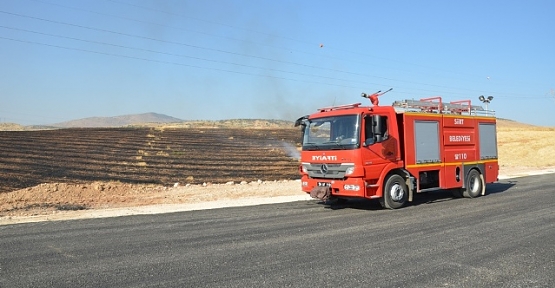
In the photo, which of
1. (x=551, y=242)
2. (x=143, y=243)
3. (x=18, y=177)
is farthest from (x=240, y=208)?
(x=18, y=177)

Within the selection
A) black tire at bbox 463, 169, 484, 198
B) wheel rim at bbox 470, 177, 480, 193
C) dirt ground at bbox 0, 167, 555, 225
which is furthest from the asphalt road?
wheel rim at bbox 470, 177, 480, 193

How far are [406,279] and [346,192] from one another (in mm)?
5884

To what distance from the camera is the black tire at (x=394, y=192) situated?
1197 cm

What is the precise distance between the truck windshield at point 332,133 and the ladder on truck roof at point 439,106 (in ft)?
6.02

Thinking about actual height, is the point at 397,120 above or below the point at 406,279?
above

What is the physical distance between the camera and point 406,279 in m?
5.73

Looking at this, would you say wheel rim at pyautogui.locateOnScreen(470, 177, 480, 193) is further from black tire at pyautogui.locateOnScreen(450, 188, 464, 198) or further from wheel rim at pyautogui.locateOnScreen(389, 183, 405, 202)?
wheel rim at pyautogui.locateOnScreen(389, 183, 405, 202)

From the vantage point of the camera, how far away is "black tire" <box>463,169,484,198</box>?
46.9ft

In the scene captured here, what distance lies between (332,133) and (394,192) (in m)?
2.32

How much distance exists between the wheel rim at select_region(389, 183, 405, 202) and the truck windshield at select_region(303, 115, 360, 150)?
1.80 metres

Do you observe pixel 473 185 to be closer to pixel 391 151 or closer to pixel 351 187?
pixel 391 151

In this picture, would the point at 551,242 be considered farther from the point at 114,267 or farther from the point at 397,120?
the point at 114,267

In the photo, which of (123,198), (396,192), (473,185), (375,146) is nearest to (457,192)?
(473,185)

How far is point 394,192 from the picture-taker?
12148 mm
